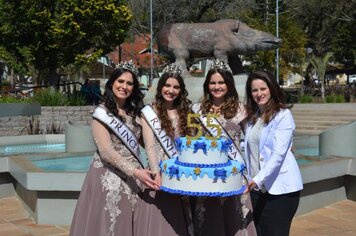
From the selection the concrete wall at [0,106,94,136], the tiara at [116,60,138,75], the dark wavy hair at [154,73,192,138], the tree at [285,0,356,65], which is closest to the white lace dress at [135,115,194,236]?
the dark wavy hair at [154,73,192,138]

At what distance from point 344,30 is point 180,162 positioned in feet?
111

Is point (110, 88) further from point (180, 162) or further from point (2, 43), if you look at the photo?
point (2, 43)

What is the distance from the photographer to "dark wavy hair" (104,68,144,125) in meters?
3.14

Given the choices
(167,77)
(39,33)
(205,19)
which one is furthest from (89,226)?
(205,19)

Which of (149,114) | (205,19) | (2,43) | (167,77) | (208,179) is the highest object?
(205,19)

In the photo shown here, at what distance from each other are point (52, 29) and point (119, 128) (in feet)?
60.1

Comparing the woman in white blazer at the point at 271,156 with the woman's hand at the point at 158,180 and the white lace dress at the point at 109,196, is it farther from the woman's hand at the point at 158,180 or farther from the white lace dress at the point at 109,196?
the white lace dress at the point at 109,196

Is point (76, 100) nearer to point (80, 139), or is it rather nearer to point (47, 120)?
point (47, 120)

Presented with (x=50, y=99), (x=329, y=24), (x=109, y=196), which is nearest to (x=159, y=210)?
(x=109, y=196)

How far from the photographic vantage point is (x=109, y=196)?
309 cm

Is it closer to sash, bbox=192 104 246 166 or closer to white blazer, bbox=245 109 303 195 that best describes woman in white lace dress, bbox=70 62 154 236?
sash, bbox=192 104 246 166

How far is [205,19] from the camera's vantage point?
3045 cm

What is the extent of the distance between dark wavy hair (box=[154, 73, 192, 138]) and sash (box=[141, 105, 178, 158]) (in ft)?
0.08

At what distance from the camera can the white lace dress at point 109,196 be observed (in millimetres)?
3078
